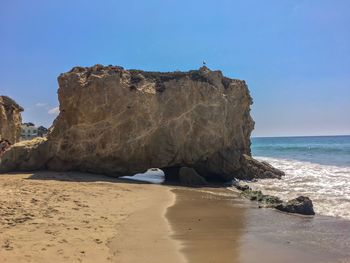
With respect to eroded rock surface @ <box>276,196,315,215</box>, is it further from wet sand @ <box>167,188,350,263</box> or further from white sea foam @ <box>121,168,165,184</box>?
white sea foam @ <box>121,168,165,184</box>

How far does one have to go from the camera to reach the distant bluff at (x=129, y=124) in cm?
2141

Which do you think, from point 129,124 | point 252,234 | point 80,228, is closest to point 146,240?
point 80,228

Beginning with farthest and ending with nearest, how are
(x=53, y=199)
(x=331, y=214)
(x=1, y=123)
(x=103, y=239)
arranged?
(x=1, y=123)
(x=331, y=214)
(x=53, y=199)
(x=103, y=239)

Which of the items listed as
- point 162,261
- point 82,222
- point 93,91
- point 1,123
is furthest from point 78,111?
point 162,261

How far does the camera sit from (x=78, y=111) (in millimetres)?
21688

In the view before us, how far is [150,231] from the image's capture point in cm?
984

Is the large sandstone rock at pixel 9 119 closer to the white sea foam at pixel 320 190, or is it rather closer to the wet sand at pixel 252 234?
the white sea foam at pixel 320 190

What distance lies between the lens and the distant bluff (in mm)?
21406

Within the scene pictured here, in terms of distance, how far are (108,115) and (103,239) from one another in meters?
13.7

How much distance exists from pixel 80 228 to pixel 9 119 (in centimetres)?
2455

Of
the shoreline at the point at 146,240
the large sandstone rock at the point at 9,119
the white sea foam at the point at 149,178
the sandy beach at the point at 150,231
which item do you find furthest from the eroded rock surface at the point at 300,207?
the large sandstone rock at the point at 9,119

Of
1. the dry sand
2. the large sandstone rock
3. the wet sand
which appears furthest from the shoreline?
the large sandstone rock

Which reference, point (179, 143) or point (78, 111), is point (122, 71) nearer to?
point (78, 111)

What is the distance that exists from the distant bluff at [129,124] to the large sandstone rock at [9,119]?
A: 28.4ft
